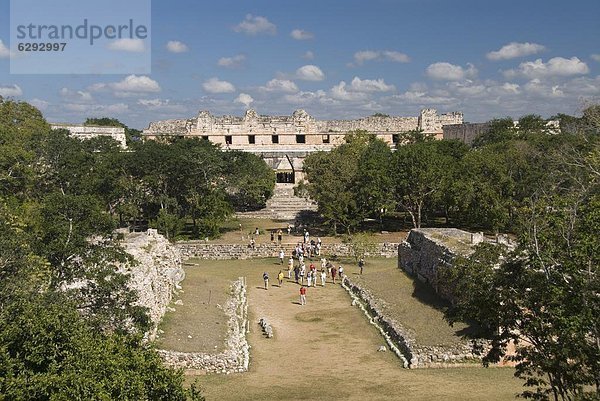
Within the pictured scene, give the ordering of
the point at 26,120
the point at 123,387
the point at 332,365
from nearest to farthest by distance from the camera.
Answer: the point at 123,387
the point at 332,365
the point at 26,120

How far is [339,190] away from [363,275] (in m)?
9.08

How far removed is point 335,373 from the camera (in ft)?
47.5

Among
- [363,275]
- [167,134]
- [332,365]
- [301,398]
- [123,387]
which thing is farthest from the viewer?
[167,134]

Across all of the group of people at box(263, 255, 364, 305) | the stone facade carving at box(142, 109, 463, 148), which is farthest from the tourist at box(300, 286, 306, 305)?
the stone facade carving at box(142, 109, 463, 148)

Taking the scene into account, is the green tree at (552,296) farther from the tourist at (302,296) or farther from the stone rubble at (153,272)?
the tourist at (302,296)

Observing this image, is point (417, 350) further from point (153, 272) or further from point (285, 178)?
point (285, 178)

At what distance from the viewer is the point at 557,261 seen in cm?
855

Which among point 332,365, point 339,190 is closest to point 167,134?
point 339,190

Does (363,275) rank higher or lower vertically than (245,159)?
lower

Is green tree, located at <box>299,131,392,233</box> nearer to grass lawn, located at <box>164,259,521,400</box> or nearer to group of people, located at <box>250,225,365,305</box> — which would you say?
group of people, located at <box>250,225,365,305</box>

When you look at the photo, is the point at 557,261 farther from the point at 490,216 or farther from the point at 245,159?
the point at 245,159

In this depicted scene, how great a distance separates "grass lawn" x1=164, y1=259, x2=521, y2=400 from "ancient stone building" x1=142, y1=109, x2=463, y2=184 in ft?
105

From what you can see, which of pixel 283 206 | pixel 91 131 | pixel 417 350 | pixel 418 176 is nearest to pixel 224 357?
pixel 417 350

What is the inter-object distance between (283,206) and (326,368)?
2859 cm
